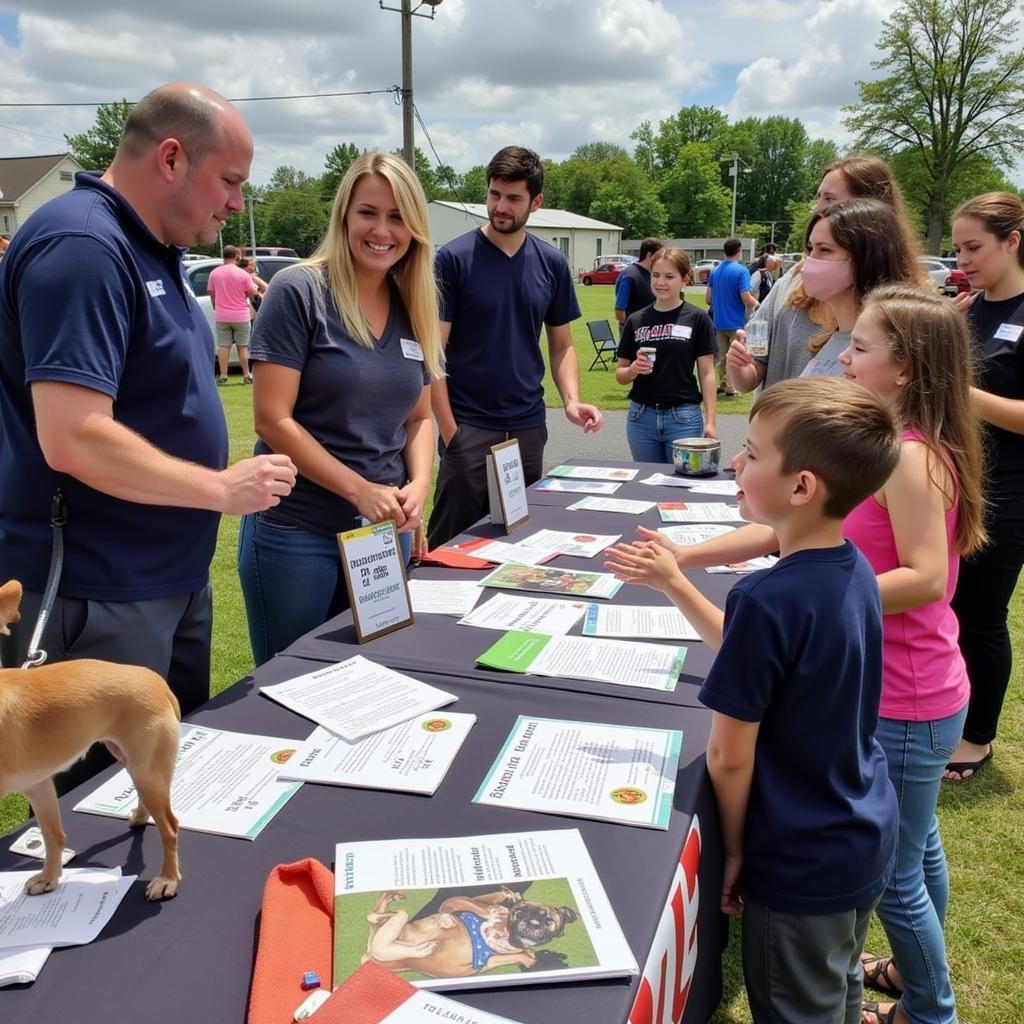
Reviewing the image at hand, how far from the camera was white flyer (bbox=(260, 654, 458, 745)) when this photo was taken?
1.52m

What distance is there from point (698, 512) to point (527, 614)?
48.0 inches

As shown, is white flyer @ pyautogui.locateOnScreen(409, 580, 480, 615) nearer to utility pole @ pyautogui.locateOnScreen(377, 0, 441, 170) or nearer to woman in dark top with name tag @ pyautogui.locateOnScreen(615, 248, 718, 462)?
woman in dark top with name tag @ pyautogui.locateOnScreen(615, 248, 718, 462)

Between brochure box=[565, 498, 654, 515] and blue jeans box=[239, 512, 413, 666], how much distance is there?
126cm

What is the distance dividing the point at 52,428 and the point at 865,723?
1.44m

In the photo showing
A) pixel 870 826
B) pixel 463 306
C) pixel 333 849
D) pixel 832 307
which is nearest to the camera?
pixel 333 849

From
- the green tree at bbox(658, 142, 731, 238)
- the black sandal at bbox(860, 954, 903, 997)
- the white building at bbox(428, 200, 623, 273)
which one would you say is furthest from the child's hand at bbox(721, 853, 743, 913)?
the green tree at bbox(658, 142, 731, 238)

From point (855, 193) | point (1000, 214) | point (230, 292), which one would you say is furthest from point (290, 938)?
point (230, 292)

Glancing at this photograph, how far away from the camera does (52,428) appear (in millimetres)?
1336

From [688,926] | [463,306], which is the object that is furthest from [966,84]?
[688,926]

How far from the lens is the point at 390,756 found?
4.63 ft

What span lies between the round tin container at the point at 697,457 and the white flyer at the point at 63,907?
10.1 ft

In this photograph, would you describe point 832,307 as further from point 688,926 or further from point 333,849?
point 333,849

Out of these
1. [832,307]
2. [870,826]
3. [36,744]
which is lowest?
[870,826]

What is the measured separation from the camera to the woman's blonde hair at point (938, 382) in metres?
1.60
